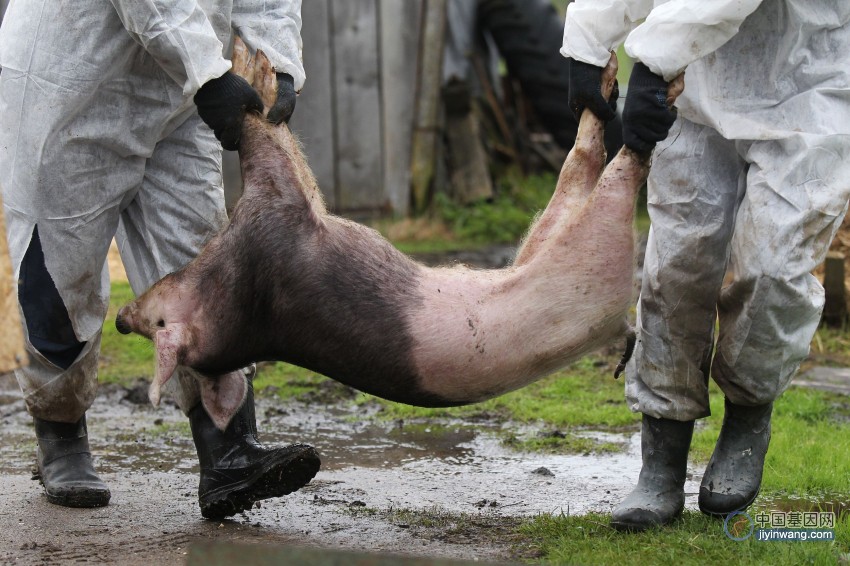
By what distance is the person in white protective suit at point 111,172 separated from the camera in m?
3.66

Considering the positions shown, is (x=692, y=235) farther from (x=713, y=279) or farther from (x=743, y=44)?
(x=743, y=44)

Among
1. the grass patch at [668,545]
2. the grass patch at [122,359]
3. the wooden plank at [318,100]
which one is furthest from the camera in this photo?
the wooden plank at [318,100]

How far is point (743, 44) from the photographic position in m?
3.56

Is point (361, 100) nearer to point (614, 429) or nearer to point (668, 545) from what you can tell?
point (614, 429)

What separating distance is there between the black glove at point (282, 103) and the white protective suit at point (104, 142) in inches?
3.8

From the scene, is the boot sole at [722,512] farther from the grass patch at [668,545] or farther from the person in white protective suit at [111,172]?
the person in white protective suit at [111,172]

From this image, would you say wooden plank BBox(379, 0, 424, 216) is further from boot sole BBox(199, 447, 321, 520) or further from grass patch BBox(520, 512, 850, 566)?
grass patch BBox(520, 512, 850, 566)

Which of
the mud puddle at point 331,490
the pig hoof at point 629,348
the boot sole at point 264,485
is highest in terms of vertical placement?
the pig hoof at point 629,348

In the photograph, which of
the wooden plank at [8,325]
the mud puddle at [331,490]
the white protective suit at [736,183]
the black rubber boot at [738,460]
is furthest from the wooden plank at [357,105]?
the wooden plank at [8,325]

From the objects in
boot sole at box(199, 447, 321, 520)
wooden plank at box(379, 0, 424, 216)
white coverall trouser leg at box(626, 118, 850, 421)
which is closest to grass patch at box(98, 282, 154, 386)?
boot sole at box(199, 447, 321, 520)

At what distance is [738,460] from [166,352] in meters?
1.78

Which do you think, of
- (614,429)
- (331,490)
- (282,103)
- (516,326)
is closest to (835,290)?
(614,429)

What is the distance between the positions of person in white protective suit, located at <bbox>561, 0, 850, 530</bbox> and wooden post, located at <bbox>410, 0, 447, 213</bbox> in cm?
656

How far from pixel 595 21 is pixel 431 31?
6.66 metres
